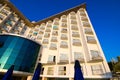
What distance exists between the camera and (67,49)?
91.4 ft

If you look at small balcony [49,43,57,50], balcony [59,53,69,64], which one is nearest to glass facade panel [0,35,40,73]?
balcony [59,53,69,64]

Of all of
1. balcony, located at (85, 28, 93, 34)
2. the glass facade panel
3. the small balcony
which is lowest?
the glass facade panel

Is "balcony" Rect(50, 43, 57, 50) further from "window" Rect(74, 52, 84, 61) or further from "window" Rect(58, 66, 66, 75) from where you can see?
"window" Rect(58, 66, 66, 75)

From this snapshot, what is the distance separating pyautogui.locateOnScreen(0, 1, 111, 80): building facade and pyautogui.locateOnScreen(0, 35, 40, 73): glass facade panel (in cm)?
293

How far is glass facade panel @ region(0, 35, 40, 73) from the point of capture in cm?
1991

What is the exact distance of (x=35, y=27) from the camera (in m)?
46.6

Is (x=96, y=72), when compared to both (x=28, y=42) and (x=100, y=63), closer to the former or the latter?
(x=100, y=63)

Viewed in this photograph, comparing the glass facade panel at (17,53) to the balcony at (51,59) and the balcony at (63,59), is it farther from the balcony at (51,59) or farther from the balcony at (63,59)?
the balcony at (63,59)

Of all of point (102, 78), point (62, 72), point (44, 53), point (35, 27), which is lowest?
point (102, 78)

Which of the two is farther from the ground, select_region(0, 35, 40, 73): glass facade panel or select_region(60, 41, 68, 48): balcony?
select_region(60, 41, 68, 48): balcony

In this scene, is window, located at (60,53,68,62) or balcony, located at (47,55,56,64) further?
balcony, located at (47,55,56,64)

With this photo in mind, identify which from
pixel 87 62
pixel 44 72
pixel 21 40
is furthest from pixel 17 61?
pixel 87 62

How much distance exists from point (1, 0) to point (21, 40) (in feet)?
79.8

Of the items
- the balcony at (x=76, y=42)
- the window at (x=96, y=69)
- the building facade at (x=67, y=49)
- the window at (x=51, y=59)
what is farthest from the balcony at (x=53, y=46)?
the window at (x=96, y=69)
